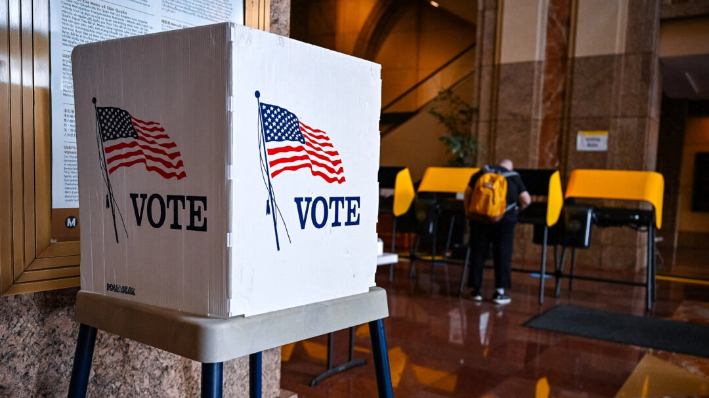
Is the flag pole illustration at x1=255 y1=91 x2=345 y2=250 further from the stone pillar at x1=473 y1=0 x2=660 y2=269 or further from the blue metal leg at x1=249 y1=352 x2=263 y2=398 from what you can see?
the stone pillar at x1=473 y1=0 x2=660 y2=269

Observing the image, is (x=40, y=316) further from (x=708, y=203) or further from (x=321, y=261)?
(x=708, y=203)

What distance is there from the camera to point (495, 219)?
5.00 metres

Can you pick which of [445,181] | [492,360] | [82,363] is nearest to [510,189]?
[445,181]

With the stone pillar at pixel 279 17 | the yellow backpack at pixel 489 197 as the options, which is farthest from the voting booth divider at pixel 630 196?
the stone pillar at pixel 279 17

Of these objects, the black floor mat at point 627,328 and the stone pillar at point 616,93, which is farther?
the stone pillar at point 616,93

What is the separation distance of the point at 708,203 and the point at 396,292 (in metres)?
10.2

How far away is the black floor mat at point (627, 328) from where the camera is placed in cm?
393

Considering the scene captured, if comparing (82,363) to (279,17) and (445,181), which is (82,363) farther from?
(445,181)

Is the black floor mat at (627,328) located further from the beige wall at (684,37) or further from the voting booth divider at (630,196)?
the beige wall at (684,37)

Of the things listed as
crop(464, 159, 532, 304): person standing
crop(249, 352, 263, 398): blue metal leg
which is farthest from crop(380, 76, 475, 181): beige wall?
crop(249, 352, 263, 398): blue metal leg

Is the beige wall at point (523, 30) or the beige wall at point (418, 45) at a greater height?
the beige wall at point (418, 45)

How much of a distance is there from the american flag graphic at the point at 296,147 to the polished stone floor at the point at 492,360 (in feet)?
6.65

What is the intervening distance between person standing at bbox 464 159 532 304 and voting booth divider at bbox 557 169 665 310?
685 millimetres

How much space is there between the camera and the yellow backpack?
4.94 m
